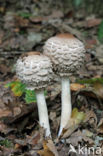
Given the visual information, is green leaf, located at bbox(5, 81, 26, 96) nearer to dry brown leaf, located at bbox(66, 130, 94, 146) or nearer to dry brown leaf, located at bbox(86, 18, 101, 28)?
dry brown leaf, located at bbox(66, 130, 94, 146)

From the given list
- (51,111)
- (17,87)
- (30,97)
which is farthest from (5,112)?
(51,111)

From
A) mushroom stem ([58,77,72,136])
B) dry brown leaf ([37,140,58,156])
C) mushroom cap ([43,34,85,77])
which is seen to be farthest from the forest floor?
mushroom cap ([43,34,85,77])

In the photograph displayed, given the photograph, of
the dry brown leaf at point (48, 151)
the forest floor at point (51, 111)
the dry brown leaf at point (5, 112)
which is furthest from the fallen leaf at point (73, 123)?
the dry brown leaf at point (5, 112)

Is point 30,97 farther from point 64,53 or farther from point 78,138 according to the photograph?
point 64,53

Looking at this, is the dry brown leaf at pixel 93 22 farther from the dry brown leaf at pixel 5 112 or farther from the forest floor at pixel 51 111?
the dry brown leaf at pixel 5 112

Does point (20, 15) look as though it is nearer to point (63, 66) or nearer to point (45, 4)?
point (45, 4)
